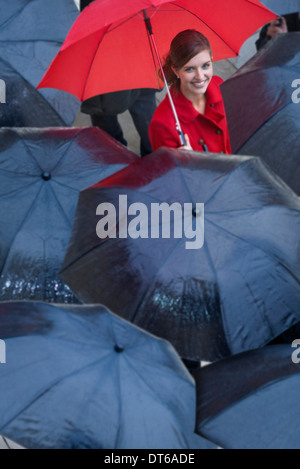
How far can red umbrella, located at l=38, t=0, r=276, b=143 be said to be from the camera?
3.21 metres

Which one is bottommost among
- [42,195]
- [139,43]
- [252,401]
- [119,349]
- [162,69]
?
[252,401]

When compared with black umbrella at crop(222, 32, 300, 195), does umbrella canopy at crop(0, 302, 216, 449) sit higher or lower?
lower

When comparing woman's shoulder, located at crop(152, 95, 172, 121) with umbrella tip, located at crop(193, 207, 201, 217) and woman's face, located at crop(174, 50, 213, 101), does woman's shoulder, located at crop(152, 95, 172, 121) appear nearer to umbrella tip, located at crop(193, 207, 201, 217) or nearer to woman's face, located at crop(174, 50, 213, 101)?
woman's face, located at crop(174, 50, 213, 101)

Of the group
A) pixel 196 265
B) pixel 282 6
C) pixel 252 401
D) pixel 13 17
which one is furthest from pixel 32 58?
pixel 252 401

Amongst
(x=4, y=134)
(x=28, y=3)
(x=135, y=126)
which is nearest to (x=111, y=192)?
(x=4, y=134)

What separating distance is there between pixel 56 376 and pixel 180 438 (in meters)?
0.44

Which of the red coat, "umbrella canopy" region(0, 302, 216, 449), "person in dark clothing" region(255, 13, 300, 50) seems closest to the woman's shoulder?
the red coat

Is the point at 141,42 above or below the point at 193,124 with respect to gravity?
above

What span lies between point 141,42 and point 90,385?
1808 millimetres

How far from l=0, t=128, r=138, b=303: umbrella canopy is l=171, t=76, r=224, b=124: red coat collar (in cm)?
34

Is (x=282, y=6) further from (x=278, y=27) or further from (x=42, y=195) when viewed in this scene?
(x=42, y=195)

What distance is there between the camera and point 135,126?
15.1 ft

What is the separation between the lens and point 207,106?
3023 mm

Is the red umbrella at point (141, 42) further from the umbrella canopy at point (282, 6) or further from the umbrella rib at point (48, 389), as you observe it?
the umbrella rib at point (48, 389)
